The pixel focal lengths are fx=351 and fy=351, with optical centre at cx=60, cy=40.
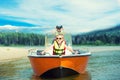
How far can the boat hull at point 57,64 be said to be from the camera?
17.0 meters

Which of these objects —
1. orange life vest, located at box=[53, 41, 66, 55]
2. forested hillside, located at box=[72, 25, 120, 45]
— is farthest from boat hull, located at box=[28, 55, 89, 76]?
forested hillside, located at box=[72, 25, 120, 45]

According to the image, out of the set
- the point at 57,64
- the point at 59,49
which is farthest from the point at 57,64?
the point at 59,49

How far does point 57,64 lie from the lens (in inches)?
671

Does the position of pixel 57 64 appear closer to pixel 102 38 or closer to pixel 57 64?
pixel 57 64

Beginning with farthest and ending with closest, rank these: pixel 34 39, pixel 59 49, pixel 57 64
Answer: pixel 34 39, pixel 59 49, pixel 57 64

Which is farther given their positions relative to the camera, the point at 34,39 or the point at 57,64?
the point at 34,39

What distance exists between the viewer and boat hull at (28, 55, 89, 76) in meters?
17.0

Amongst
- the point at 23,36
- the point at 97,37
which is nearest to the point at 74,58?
the point at 23,36

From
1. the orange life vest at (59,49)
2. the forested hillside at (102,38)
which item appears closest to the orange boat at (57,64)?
the orange life vest at (59,49)

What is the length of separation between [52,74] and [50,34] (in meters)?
3.76

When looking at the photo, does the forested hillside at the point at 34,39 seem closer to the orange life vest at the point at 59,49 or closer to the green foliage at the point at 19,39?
the green foliage at the point at 19,39

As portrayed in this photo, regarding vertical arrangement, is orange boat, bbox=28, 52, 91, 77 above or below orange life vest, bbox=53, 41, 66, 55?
below

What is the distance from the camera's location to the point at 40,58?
17.2 m

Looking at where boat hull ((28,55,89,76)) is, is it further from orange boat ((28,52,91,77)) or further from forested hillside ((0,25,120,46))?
forested hillside ((0,25,120,46))
